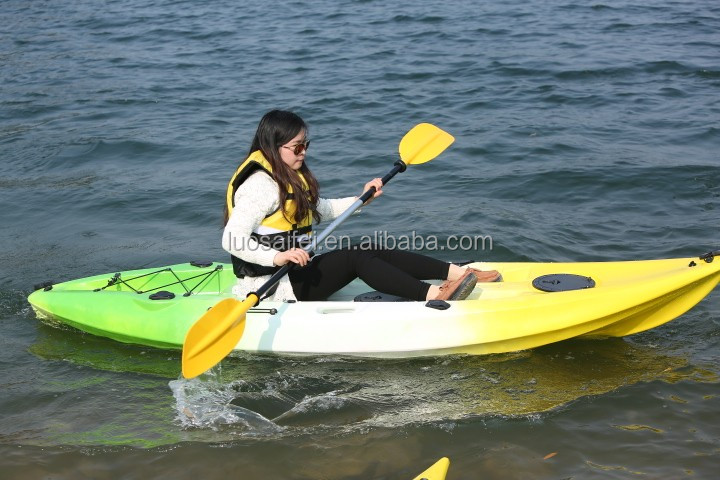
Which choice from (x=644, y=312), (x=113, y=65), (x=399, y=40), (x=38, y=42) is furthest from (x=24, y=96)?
(x=644, y=312)

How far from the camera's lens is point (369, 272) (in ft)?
14.1

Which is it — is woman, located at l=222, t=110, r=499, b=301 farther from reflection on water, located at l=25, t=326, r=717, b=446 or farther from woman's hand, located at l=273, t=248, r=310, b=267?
reflection on water, located at l=25, t=326, r=717, b=446

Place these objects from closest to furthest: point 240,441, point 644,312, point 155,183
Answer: point 240,441 < point 644,312 < point 155,183

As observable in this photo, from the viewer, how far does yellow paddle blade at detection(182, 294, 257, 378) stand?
3.71m

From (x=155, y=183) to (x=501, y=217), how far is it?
9.95 ft

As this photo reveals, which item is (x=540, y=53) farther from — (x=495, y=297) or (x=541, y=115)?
(x=495, y=297)

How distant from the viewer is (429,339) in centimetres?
415

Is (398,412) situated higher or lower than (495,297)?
lower

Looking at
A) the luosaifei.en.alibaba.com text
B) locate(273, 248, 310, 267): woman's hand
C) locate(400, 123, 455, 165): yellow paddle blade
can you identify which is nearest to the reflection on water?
locate(273, 248, 310, 267): woman's hand

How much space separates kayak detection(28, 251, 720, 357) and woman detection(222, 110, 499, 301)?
4.2 inches

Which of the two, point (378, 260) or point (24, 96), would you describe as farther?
point (24, 96)

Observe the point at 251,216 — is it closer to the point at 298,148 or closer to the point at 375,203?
the point at 298,148

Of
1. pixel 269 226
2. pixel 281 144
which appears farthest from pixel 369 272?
pixel 281 144

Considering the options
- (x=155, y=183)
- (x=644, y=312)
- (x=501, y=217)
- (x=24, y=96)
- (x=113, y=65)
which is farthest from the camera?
(x=113, y=65)
